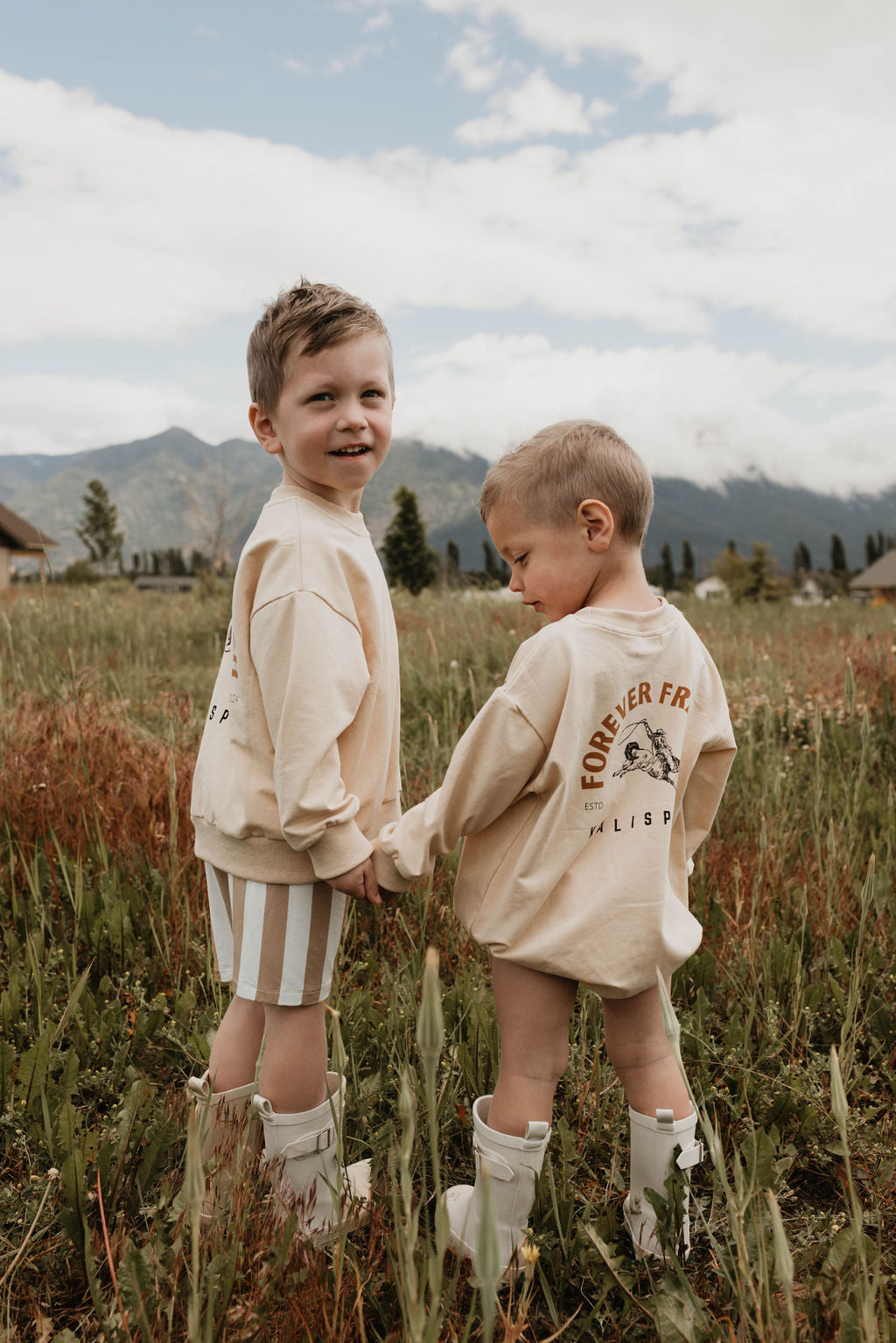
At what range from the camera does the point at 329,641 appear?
1.54 metres

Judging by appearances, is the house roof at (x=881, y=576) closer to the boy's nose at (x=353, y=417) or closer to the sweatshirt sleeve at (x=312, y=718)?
the boy's nose at (x=353, y=417)

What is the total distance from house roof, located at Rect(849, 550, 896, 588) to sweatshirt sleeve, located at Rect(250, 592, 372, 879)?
51.7 meters

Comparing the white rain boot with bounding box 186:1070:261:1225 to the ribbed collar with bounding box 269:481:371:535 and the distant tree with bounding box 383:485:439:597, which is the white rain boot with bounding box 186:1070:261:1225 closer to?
the ribbed collar with bounding box 269:481:371:535

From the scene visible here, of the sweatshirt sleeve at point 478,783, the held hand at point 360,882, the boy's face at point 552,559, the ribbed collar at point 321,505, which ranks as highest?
the ribbed collar at point 321,505

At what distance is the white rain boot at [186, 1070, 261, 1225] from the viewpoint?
4.95ft

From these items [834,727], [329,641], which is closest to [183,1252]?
[329,641]

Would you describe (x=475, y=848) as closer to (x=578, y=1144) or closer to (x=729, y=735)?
(x=729, y=735)

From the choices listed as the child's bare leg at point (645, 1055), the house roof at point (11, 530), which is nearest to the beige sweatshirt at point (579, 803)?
the child's bare leg at point (645, 1055)

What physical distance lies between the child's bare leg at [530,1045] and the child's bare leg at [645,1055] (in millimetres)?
110

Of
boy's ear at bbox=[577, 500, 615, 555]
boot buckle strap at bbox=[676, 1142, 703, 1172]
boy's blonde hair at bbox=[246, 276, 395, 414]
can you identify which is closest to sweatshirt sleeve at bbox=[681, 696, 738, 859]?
boy's ear at bbox=[577, 500, 615, 555]

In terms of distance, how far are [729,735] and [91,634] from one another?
596 centimetres

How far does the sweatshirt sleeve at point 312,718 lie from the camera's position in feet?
4.90

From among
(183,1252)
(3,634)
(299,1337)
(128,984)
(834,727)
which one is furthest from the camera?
(3,634)

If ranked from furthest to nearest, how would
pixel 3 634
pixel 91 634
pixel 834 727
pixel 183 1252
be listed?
pixel 91 634 < pixel 3 634 < pixel 834 727 < pixel 183 1252
